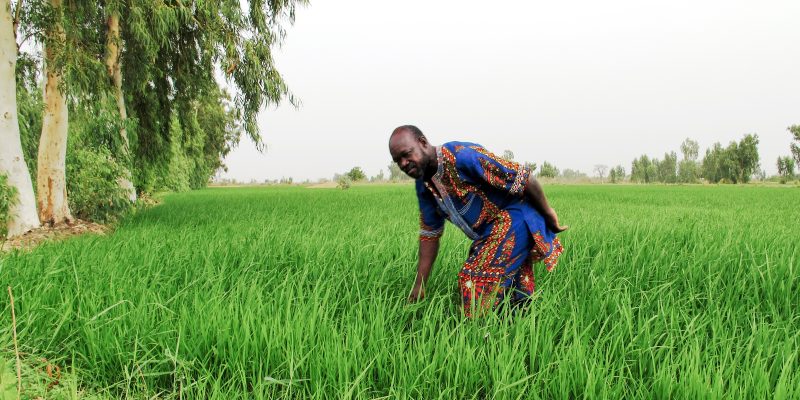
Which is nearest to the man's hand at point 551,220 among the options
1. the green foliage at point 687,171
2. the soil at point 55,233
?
the soil at point 55,233

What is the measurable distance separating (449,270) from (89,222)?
7.41 m

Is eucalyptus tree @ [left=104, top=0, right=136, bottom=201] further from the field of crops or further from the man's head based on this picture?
the man's head

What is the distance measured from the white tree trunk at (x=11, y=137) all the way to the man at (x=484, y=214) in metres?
6.85

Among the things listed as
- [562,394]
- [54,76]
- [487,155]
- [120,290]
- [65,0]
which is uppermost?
[65,0]

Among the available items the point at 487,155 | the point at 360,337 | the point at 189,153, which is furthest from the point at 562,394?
the point at 189,153

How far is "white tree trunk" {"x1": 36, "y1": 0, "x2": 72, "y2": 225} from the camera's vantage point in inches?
289

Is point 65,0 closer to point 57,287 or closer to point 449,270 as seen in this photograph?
point 57,287

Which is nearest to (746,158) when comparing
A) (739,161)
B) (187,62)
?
(739,161)

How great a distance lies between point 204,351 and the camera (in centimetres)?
221

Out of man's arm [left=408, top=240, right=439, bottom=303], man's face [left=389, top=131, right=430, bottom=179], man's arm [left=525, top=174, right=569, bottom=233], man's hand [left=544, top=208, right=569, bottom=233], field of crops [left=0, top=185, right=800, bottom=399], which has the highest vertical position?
man's face [left=389, top=131, right=430, bottom=179]

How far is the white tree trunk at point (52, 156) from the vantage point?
24.1ft

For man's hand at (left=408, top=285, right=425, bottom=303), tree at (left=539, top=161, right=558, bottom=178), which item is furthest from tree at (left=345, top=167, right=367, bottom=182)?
man's hand at (left=408, top=285, right=425, bottom=303)

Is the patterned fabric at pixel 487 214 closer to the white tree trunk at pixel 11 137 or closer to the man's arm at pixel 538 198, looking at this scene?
the man's arm at pixel 538 198

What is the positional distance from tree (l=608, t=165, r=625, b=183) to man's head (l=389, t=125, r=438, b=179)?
81207 millimetres
